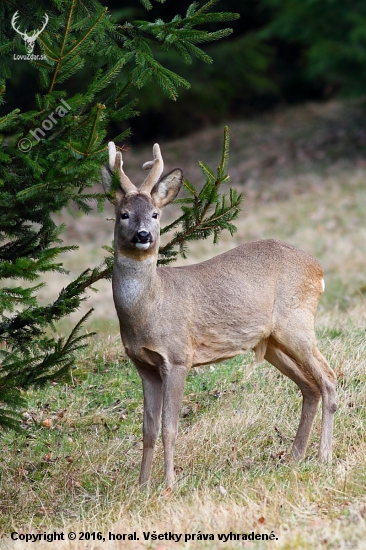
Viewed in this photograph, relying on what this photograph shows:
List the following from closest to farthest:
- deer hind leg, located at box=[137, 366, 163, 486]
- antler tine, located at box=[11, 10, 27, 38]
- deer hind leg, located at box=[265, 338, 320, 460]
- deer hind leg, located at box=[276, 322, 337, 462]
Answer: antler tine, located at box=[11, 10, 27, 38] → deer hind leg, located at box=[137, 366, 163, 486] → deer hind leg, located at box=[276, 322, 337, 462] → deer hind leg, located at box=[265, 338, 320, 460]

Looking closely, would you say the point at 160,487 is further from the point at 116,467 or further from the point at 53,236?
the point at 53,236

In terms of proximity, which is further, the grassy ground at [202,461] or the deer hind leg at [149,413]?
the deer hind leg at [149,413]

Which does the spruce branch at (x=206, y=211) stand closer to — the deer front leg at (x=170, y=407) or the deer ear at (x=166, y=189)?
the deer ear at (x=166, y=189)

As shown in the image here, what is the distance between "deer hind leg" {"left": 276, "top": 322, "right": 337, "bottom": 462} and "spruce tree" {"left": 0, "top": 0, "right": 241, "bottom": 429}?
95 centimetres

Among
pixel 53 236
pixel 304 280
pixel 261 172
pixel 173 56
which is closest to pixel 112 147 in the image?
pixel 53 236

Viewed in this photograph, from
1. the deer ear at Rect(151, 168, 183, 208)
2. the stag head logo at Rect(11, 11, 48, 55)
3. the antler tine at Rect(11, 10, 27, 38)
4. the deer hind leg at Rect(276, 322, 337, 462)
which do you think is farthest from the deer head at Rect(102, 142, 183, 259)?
the deer hind leg at Rect(276, 322, 337, 462)

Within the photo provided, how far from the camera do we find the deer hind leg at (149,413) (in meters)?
5.43

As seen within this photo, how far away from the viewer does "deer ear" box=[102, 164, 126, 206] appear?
516 cm

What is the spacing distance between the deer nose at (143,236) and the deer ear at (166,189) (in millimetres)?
403

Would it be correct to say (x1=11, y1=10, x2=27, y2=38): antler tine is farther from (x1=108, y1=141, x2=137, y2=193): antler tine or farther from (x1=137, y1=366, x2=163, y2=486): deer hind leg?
(x1=137, y1=366, x2=163, y2=486): deer hind leg

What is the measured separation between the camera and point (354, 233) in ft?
46.8

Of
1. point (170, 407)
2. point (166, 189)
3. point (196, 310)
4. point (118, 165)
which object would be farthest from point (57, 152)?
point (170, 407)

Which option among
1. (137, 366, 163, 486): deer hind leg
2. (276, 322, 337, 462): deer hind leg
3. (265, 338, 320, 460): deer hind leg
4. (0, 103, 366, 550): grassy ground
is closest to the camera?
(0, 103, 366, 550): grassy ground

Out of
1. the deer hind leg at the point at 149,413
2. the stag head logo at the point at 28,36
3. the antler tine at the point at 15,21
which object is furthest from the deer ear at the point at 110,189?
the deer hind leg at the point at 149,413
